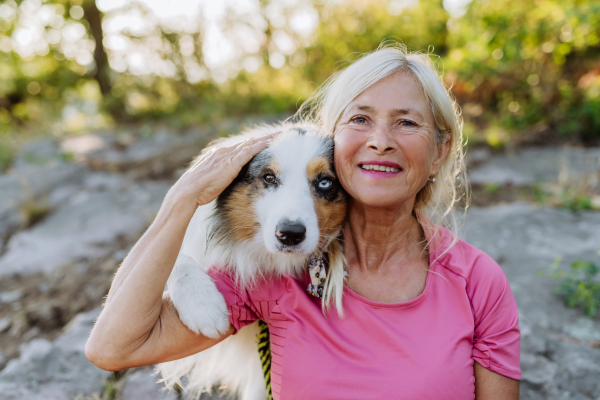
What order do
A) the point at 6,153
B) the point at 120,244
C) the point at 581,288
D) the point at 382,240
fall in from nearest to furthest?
the point at 382,240, the point at 581,288, the point at 120,244, the point at 6,153

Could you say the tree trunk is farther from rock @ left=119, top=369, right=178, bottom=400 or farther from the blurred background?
rock @ left=119, top=369, right=178, bottom=400

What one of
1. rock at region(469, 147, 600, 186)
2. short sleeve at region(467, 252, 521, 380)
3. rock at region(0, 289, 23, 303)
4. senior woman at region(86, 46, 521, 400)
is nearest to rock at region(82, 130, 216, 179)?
rock at region(0, 289, 23, 303)

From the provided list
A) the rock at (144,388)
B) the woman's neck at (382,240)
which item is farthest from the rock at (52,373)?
the woman's neck at (382,240)

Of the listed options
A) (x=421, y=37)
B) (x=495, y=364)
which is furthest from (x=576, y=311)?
(x=421, y=37)

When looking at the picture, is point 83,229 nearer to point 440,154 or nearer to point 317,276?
point 317,276

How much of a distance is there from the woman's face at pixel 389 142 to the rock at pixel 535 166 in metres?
4.08

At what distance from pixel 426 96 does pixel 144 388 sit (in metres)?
2.29

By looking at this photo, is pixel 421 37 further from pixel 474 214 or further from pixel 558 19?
pixel 474 214

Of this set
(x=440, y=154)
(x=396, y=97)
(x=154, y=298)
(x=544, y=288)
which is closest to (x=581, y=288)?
(x=544, y=288)

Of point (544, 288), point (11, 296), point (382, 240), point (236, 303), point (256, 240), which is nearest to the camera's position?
point (236, 303)

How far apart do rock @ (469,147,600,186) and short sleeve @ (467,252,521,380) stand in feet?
13.2

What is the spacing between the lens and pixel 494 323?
1663 millimetres

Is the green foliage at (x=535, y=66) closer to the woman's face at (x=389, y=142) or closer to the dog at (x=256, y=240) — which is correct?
the woman's face at (x=389, y=142)

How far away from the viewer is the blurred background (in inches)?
107
